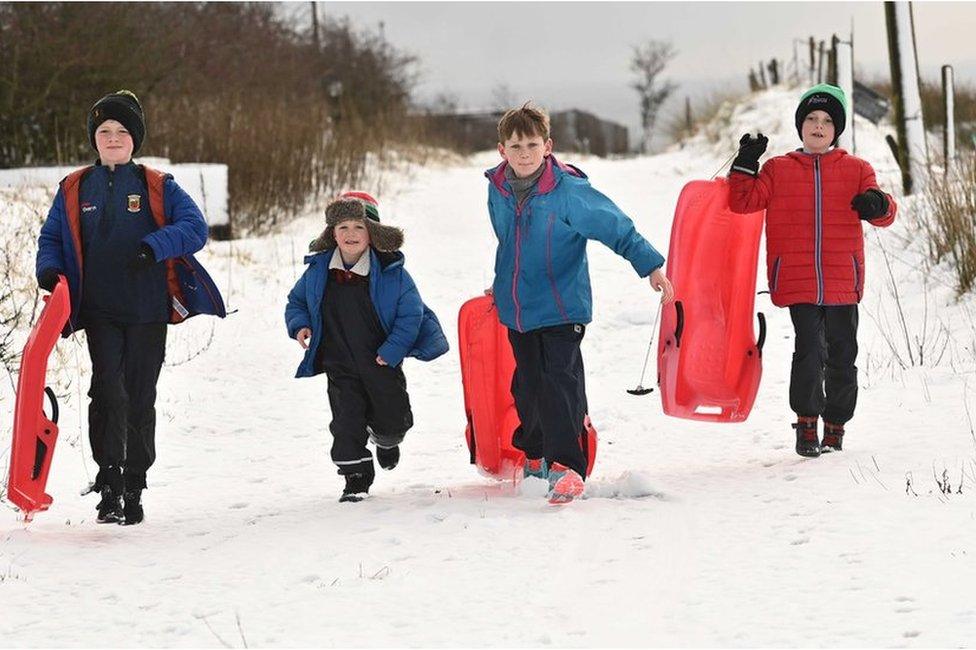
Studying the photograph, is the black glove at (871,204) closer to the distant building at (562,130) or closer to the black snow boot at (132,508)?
the black snow boot at (132,508)

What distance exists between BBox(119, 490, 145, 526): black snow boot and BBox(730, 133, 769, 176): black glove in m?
2.69

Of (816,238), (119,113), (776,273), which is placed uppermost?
(119,113)

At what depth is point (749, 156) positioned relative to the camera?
5.06m

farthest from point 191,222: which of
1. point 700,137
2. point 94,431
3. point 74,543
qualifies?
point 700,137

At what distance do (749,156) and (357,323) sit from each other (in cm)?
171

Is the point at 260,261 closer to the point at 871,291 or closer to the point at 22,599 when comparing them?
the point at 871,291

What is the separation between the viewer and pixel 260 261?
10.9 metres

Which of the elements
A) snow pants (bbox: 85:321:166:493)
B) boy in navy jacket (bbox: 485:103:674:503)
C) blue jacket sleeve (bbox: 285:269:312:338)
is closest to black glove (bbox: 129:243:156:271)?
snow pants (bbox: 85:321:166:493)

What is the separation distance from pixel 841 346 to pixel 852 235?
1.52 feet

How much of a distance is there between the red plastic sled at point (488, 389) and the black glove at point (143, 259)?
4.16 ft

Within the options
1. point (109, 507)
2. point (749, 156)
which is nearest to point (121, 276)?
point (109, 507)

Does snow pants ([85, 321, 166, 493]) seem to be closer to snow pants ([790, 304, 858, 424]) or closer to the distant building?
snow pants ([790, 304, 858, 424])

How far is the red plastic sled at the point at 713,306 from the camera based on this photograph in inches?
213

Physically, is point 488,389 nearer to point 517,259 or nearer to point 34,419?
point 517,259
